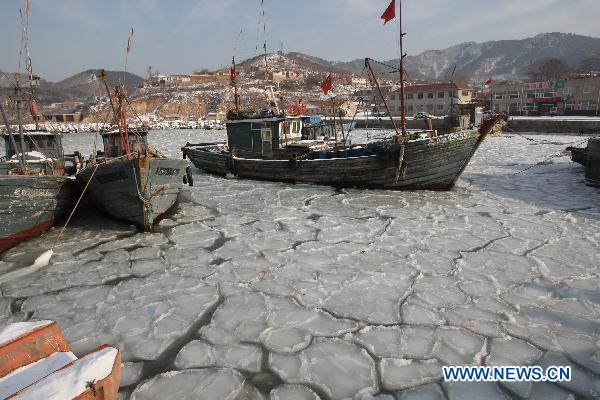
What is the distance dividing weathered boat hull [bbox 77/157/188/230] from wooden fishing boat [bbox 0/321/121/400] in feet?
19.2

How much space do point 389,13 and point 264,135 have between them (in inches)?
290

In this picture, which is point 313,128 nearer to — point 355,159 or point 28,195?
point 355,159

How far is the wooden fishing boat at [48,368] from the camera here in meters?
2.78

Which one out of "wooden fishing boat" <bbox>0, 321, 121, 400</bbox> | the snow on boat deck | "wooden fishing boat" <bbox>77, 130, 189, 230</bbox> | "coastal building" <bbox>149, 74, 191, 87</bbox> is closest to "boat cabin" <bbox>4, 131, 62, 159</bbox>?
"wooden fishing boat" <bbox>77, 130, 189, 230</bbox>

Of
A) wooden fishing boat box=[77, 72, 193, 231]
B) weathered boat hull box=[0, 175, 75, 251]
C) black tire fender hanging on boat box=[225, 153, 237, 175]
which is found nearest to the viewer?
weathered boat hull box=[0, 175, 75, 251]

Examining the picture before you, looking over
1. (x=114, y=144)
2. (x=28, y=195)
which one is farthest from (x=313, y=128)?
(x=28, y=195)

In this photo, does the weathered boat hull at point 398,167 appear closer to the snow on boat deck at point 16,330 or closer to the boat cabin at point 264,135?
the boat cabin at point 264,135

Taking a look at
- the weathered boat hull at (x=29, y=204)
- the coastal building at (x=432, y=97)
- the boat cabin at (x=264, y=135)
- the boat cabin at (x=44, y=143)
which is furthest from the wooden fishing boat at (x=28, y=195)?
the coastal building at (x=432, y=97)

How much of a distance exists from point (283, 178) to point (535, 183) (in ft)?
33.9

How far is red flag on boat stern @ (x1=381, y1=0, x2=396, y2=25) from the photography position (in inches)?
451

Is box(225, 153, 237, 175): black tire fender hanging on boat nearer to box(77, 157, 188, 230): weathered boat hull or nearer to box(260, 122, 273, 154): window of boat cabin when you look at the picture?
box(260, 122, 273, 154): window of boat cabin

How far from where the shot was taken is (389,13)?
38.3ft

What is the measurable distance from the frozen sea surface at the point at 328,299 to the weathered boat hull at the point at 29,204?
36cm

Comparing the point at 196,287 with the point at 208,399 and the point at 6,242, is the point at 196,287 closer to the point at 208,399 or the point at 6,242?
the point at 208,399
